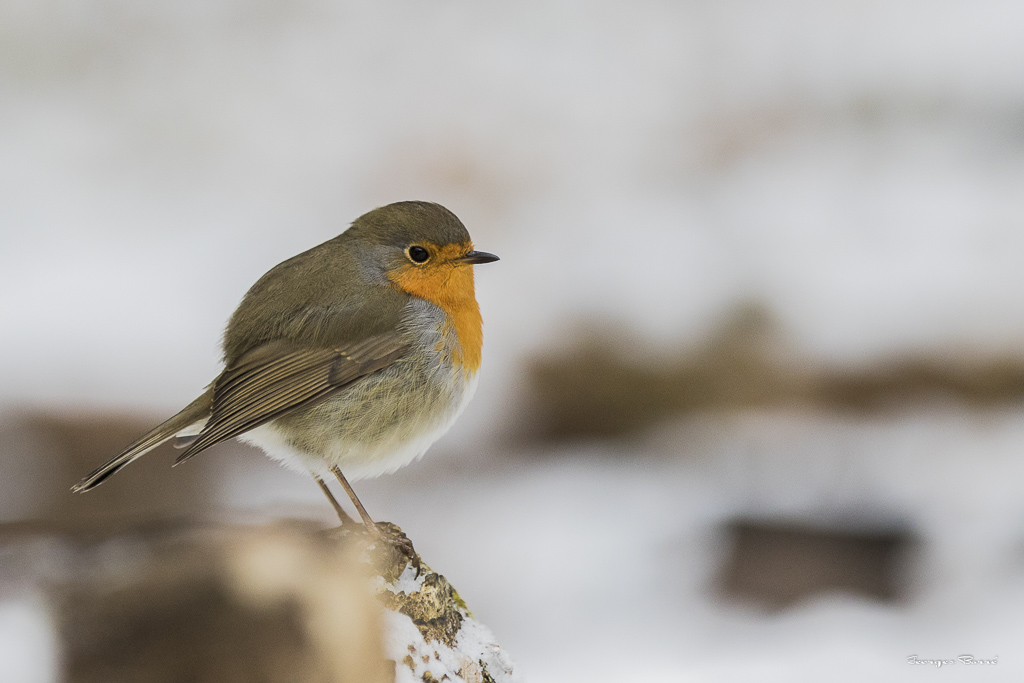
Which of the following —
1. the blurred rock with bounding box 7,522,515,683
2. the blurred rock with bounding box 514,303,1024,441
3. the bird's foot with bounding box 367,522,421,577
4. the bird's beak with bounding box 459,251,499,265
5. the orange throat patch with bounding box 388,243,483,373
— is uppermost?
the blurred rock with bounding box 514,303,1024,441

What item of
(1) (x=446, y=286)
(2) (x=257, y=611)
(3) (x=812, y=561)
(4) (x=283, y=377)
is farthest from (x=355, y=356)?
(3) (x=812, y=561)

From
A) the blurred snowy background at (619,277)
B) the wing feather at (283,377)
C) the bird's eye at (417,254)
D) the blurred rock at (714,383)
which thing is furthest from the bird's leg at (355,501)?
the blurred rock at (714,383)

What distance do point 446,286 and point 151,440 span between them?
877mm

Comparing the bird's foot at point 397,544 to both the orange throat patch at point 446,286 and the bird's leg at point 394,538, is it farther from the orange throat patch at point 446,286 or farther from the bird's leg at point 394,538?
the orange throat patch at point 446,286

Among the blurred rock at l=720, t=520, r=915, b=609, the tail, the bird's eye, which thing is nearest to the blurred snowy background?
the blurred rock at l=720, t=520, r=915, b=609

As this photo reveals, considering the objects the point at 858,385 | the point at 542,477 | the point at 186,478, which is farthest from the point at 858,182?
the point at 186,478

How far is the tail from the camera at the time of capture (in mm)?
2076

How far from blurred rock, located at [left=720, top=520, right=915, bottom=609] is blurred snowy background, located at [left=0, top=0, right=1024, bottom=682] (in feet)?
0.06

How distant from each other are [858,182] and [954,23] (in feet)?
4.36

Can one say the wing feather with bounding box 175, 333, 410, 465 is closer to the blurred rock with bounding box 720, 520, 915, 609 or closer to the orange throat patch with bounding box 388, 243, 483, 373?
the orange throat patch with bounding box 388, 243, 483, 373

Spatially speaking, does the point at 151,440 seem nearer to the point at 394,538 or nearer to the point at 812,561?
the point at 394,538

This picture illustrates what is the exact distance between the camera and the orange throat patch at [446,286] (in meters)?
2.52

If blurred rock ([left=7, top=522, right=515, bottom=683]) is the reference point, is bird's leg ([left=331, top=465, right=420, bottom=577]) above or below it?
above

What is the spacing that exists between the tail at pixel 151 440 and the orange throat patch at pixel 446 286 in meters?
0.61
